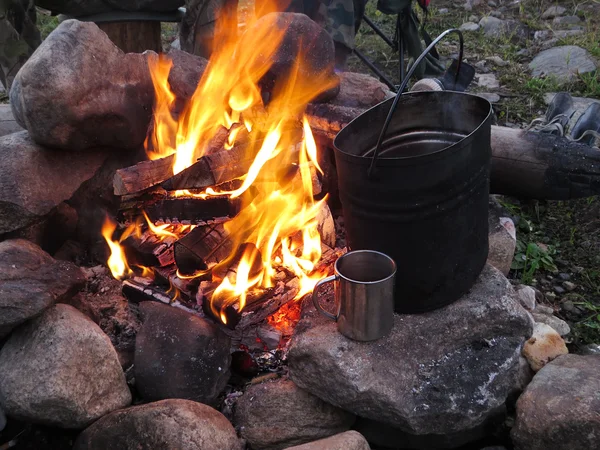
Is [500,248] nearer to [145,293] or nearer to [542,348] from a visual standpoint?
[542,348]

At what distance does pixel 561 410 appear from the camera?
2.16 metres

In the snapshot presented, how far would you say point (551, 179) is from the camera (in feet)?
11.8

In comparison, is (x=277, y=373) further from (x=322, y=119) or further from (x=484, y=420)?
(x=322, y=119)

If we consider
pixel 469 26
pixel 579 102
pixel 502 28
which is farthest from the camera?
pixel 469 26

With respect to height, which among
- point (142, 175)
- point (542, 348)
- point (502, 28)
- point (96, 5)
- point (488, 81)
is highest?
point (96, 5)

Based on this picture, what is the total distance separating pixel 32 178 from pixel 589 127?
140 inches

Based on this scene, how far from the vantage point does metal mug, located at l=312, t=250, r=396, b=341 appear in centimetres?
223

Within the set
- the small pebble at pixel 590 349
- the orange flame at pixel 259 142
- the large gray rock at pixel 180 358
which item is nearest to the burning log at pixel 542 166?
the small pebble at pixel 590 349

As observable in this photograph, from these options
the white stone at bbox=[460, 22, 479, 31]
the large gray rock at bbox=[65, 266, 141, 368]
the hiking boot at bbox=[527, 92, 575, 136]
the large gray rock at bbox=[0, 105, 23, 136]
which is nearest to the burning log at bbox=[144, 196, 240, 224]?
the large gray rock at bbox=[65, 266, 141, 368]

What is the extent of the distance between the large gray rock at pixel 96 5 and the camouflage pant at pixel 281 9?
0.90 feet

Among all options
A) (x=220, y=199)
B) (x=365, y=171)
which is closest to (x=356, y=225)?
(x=365, y=171)

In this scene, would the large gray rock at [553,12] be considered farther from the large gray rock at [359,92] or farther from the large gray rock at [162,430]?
the large gray rock at [162,430]

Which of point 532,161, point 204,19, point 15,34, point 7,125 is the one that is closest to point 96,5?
point 15,34

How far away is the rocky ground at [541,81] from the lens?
132 inches
